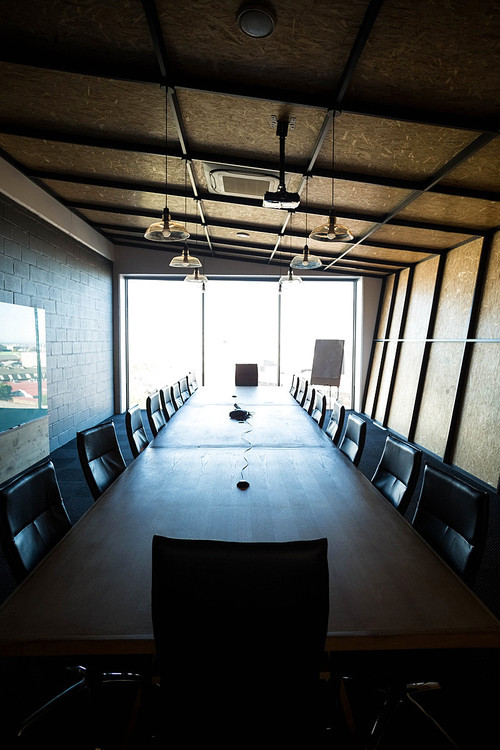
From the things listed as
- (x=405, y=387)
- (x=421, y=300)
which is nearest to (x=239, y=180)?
(x=421, y=300)

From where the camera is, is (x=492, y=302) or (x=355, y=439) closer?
(x=355, y=439)

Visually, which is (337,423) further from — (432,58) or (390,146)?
(432,58)

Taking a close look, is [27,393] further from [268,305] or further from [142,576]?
[268,305]

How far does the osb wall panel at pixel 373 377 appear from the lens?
7930mm

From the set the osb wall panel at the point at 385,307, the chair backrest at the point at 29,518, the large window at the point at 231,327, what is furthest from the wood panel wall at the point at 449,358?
the chair backrest at the point at 29,518

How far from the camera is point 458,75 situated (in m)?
2.34

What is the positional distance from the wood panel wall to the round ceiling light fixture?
371cm

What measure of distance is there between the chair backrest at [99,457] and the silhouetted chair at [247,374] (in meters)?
4.12

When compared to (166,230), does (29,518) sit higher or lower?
lower

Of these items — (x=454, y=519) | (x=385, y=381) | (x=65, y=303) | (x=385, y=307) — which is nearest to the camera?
(x=454, y=519)

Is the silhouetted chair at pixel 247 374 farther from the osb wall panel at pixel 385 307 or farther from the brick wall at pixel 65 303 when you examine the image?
the osb wall panel at pixel 385 307

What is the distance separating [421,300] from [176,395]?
428 centimetres

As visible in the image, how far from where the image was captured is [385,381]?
7.46 m

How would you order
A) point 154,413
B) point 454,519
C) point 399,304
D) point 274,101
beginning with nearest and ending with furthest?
1. point 454,519
2. point 274,101
3. point 154,413
4. point 399,304
